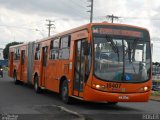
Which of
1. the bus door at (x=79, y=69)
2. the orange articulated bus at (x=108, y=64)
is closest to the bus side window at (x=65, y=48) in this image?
the orange articulated bus at (x=108, y=64)

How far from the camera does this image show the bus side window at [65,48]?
19273 mm

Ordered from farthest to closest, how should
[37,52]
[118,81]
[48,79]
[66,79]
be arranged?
[37,52] < [48,79] < [66,79] < [118,81]

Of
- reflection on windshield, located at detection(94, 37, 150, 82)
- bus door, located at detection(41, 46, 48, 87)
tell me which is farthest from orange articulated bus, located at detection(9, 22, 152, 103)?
bus door, located at detection(41, 46, 48, 87)

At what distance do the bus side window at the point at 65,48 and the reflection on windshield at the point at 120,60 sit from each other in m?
2.73

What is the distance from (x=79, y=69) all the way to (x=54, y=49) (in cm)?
433

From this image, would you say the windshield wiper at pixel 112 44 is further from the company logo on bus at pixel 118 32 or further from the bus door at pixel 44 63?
the bus door at pixel 44 63

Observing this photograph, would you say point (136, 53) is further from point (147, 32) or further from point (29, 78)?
point (29, 78)

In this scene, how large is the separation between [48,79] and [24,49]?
8.74 metres

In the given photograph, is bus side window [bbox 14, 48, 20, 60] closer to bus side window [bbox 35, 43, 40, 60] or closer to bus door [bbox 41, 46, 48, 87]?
bus side window [bbox 35, 43, 40, 60]

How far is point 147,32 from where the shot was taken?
1756 centimetres

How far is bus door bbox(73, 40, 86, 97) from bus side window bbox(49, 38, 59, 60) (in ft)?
10.0

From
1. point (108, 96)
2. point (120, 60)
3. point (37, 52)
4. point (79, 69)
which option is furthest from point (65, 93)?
point (37, 52)

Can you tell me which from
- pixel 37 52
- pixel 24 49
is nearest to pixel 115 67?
pixel 37 52

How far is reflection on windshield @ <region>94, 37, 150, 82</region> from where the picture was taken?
16469mm
